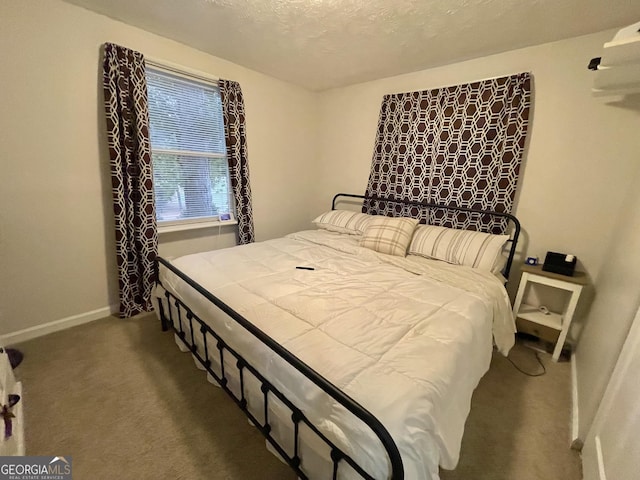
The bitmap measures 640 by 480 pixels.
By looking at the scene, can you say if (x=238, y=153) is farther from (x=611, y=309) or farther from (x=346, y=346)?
(x=611, y=309)

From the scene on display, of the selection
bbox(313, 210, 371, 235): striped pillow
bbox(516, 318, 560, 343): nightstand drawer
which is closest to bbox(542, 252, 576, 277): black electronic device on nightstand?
bbox(516, 318, 560, 343): nightstand drawer

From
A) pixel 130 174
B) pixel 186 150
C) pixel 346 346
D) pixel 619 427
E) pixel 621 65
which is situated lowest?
pixel 619 427

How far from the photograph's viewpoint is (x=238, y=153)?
2.81 meters

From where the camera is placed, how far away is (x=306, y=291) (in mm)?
1576

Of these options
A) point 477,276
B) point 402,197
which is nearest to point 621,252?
point 477,276

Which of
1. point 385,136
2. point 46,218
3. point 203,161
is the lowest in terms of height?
point 46,218

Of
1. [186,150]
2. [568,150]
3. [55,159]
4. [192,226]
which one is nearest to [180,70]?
[186,150]

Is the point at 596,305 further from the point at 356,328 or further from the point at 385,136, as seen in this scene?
the point at 385,136

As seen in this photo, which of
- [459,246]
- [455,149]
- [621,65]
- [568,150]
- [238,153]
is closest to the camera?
[621,65]

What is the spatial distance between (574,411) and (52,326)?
365cm

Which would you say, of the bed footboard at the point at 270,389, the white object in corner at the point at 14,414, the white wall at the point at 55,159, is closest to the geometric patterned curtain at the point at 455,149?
the white wall at the point at 55,159

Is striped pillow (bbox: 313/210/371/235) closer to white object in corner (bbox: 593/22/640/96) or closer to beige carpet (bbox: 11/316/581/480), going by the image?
beige carpet (bbox: 11/316/581/480)

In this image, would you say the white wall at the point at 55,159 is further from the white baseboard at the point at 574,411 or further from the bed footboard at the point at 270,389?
the white baseboard at the point at 574,411

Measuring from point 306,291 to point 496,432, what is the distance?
128 cm
